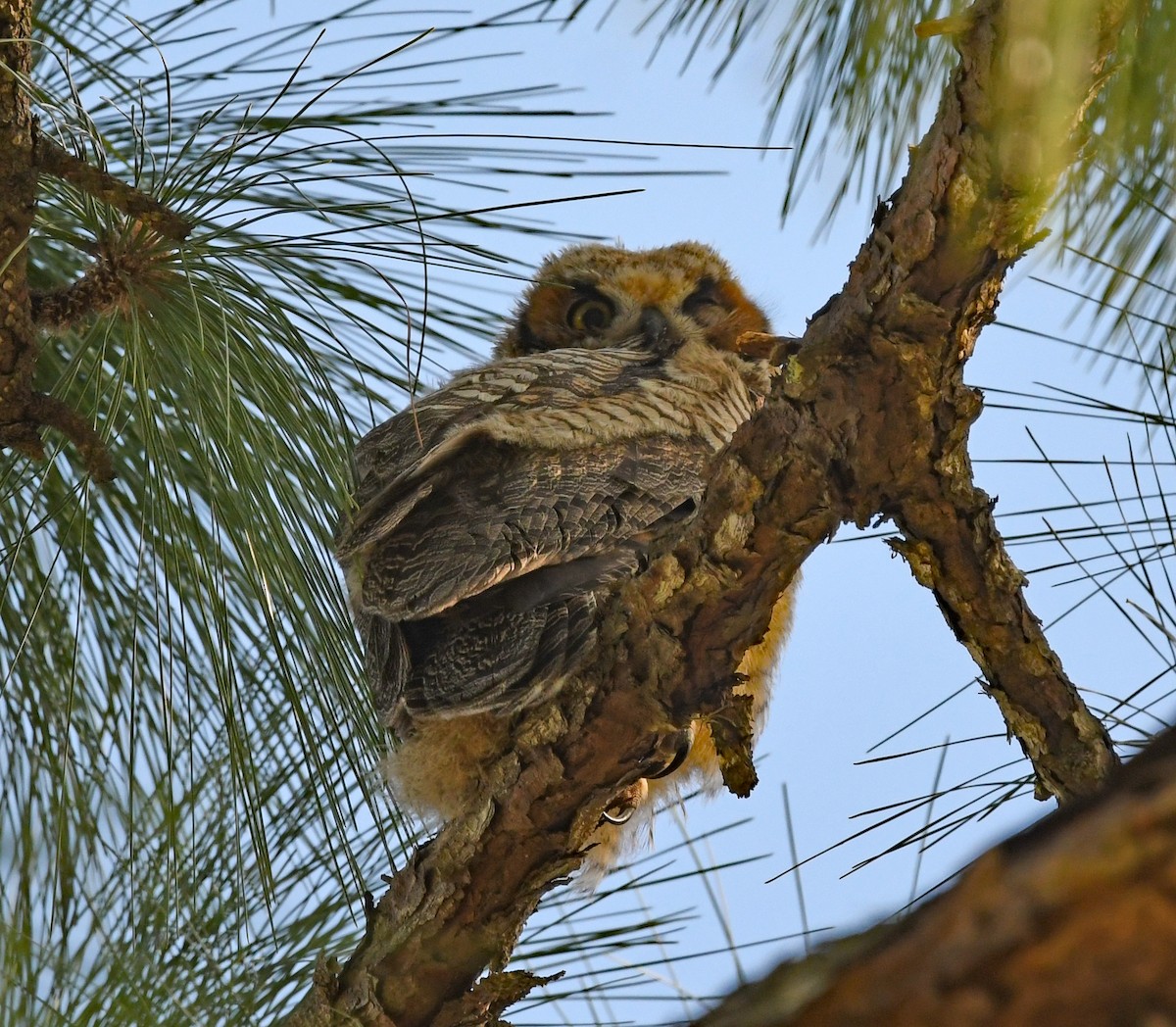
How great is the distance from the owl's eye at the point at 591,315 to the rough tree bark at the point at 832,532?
3.27 ft

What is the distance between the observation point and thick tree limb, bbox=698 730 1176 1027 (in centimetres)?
35

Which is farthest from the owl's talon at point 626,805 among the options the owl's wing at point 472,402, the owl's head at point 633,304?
the owl's head at point 633,304

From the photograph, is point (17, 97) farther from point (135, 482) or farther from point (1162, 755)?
point (1162, 755)

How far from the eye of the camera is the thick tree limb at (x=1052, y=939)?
1.13 ft

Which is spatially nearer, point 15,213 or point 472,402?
point 15,213

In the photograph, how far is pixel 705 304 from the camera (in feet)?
7.61

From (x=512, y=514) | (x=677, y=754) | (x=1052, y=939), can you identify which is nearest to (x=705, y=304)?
(x=512, y=514)

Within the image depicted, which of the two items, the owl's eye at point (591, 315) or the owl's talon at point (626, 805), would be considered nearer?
the owl's talon at point (626, 805)

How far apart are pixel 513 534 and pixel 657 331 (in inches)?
30.7

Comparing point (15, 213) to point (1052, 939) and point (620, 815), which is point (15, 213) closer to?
point (620, 815)

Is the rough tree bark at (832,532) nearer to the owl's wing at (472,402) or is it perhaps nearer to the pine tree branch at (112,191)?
the owl's wing at (472,402)

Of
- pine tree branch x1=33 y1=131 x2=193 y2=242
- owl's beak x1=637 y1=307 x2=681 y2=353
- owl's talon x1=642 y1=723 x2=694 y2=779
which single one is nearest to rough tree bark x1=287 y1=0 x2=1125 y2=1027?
owl's talon x1=642 y1=723 x2=694 y2=779

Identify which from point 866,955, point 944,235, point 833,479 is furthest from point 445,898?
point 866,955

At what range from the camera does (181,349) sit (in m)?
1.42
